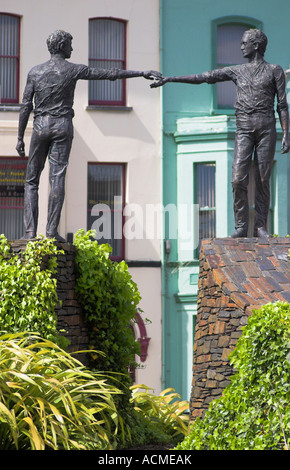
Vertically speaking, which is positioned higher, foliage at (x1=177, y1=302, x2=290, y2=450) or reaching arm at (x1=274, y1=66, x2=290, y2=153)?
reaching arm at (x1=274, y1=66, x2=290, y2=153)

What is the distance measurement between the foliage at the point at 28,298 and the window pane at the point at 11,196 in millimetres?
11238

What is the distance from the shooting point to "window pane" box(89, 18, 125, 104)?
2466cm

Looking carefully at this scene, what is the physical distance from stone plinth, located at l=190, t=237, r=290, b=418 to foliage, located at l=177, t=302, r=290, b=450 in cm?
199

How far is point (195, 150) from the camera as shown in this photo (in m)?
24.1

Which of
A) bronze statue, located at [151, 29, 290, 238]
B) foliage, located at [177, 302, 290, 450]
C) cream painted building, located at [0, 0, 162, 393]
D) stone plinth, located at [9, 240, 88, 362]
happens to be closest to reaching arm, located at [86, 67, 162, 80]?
bronze statue, located at [151, 29, 290, 238]

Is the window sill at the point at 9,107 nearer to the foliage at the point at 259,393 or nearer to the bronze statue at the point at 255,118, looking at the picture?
the bronze statue at the point at 255,118

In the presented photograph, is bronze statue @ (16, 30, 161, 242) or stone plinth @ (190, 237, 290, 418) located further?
bronze statue @ (16, 30, 161, 242)

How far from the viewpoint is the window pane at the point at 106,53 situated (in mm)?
24656

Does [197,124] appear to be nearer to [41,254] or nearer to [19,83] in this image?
[19,83]

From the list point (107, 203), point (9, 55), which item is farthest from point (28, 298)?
point (9, 55)

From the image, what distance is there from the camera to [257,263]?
1347 centimetres
